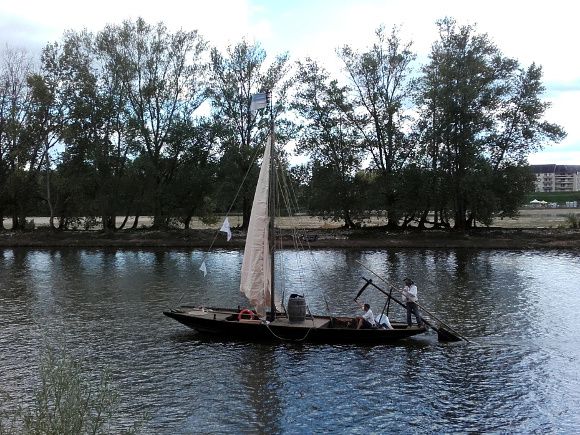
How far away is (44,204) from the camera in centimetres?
9350

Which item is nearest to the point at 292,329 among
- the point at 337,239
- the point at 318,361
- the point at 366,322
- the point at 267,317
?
the point at 267,317

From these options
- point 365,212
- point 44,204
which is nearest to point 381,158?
point 365,212

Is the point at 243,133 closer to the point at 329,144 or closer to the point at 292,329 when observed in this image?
the point at 329,144

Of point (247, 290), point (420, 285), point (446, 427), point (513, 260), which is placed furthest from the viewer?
point (513, 260)

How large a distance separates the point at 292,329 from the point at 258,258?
13.7 feet

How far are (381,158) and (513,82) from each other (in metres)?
21.6

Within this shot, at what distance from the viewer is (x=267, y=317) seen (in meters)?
29.0

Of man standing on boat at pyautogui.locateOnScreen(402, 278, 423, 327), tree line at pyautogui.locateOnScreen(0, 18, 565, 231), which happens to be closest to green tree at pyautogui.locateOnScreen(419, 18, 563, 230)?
tree line at pyautogui.locateOnScreen(0, 18, 565, 231)

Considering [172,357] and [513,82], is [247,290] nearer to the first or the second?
[172,357]

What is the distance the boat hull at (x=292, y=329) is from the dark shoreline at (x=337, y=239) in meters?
44.7

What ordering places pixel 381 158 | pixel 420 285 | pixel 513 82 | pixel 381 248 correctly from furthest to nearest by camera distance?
pixel 381 158 → pixel 513 82 → pixel 381 248 → pixel 420 285

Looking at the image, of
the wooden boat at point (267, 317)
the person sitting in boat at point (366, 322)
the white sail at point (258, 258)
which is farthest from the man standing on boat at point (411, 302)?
the white sail at point (258, 258)

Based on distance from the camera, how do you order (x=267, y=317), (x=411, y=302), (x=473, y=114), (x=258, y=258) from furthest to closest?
(x=473, y=114), (x=267, y=317), (x=258, y=258), (x=411, y=302)

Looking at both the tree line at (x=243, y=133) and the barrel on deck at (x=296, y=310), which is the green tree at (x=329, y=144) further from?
the barrel on deck at (x=296, y=310)
